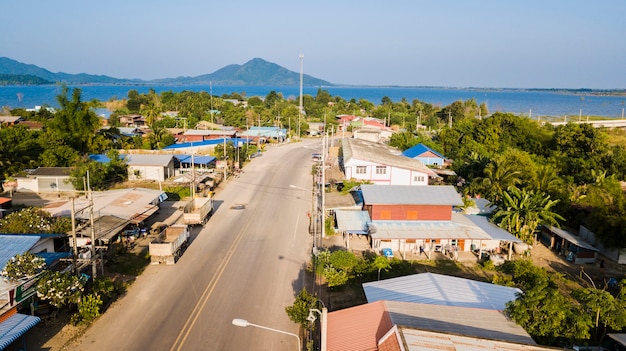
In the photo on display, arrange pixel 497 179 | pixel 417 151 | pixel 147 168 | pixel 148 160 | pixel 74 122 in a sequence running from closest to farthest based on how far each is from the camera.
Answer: pixel 497 179 < pixel 147 168 < pixel 148 160 < pixel 74 122 < pixel 417 151

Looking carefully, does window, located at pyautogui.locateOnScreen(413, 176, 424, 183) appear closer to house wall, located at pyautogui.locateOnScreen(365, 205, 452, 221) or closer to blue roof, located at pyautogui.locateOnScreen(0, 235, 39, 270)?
house wall, located at pyautogui.locateOnScreen(365, 205, 452, 221)

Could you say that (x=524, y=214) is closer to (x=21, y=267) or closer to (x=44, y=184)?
(x=21, y=267)

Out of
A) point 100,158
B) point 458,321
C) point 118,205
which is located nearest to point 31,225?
point 118,205

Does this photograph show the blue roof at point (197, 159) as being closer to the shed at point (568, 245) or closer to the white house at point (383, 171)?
the white house at point (383, 171)

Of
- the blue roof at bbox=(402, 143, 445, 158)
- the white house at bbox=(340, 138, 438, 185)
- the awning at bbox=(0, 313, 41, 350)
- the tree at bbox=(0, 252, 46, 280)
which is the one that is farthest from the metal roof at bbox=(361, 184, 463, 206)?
the blue roof at bbox=(402, 143, 445, 158)

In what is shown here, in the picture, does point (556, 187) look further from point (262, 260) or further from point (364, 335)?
point (364, 335)

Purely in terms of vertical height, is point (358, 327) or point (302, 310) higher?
point (358, 327)

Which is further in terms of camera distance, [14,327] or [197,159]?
[197,159]
